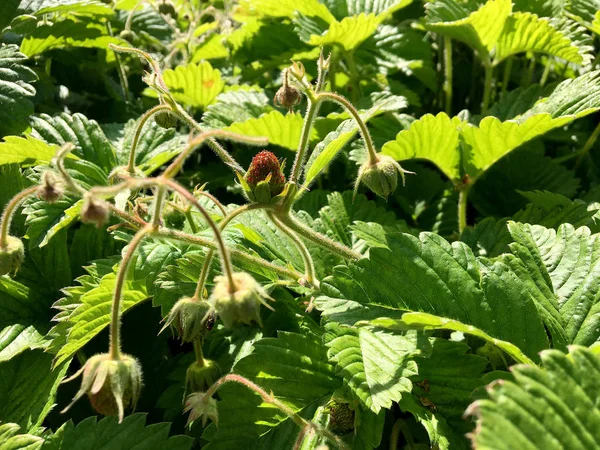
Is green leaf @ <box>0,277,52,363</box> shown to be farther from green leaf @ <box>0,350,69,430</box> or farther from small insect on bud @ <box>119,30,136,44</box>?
small insect on bud @ <box>119,30,136,44</box>

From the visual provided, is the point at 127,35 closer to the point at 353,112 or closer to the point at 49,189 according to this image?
the point at 353,112

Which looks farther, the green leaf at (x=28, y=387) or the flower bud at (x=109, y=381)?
the green leaf at (x=28, y=387)

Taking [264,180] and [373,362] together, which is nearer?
[373,362]

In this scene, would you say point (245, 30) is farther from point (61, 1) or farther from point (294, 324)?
point (294, 324)

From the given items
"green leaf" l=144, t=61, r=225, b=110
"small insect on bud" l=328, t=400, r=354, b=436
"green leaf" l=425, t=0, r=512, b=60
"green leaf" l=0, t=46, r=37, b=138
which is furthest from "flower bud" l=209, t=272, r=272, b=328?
"green leaf" l=144, t=61, r=225, b=110

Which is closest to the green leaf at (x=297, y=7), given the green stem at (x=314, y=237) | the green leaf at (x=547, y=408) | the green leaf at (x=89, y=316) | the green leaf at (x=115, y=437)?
the green stem at (x=314, y=237)

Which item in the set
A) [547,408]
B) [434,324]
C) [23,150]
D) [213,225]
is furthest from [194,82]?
[547,408]

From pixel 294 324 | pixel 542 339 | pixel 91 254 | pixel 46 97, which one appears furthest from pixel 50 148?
pixel 542 339

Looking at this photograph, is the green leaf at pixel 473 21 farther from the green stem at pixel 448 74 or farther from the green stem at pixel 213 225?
the green stem at pixel 213 225
